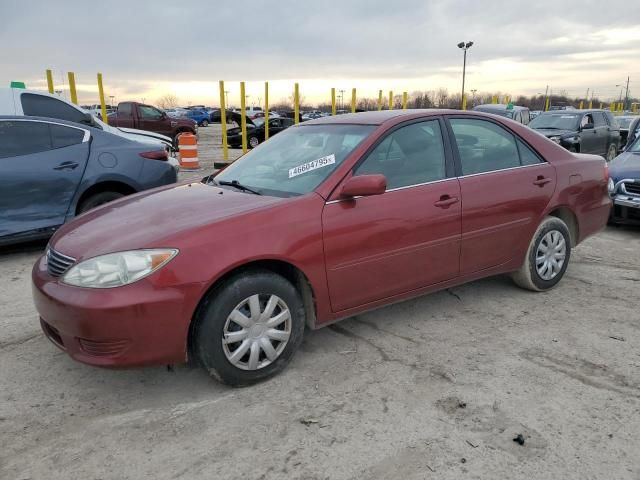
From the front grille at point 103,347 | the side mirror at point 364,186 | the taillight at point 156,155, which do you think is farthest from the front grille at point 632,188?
the front grille at point 103,347

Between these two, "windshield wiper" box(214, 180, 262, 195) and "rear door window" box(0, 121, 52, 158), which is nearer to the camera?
"windshield wiper" box(214, 180, 262, 195)

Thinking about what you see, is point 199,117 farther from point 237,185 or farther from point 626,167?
point 237,185

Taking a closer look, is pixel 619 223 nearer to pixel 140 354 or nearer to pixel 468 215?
pixel 468 215

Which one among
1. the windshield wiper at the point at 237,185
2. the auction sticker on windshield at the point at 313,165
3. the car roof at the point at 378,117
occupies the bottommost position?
the windshield wiper at the point at 237,185

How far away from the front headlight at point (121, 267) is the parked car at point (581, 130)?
11553mm

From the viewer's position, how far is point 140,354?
274cm

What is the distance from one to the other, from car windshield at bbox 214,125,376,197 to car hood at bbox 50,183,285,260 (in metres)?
0.21

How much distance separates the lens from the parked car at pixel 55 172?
544 cm

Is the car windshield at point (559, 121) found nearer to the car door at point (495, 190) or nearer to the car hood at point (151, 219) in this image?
the car door at point (495, 190)

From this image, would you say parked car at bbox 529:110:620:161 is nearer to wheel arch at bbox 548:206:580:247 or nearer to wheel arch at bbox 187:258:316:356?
wheel arch at bbox 548:206:580:247

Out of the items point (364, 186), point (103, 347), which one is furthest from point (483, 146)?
point (103, 347)

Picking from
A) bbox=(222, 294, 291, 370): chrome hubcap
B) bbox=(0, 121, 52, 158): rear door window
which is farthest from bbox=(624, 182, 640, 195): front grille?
bbox=(0, 121, 52, 158): rear door window

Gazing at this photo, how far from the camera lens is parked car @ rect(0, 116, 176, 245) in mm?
5441

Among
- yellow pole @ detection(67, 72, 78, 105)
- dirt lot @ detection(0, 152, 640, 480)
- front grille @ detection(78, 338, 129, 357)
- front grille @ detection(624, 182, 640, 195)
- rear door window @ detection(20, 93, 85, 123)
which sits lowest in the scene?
dirt lot @ detection(0, 152, 640, 480)
